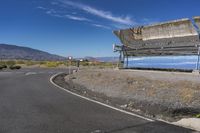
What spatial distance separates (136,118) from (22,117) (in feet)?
11.2

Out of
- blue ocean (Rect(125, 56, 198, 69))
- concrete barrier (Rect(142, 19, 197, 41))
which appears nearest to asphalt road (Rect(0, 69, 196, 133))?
blue ocean (Rect(125, 56, 198, 69))

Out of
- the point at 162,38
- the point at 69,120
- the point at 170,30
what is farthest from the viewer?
the point at 162,38

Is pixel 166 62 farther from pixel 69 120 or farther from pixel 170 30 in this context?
pixel 69 120

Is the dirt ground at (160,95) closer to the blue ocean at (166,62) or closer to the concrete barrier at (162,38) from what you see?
the blue ocean at (166,62)

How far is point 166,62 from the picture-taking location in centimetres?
2497

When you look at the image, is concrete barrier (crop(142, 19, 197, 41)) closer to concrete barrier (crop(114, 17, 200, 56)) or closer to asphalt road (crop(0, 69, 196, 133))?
concrete barrier (crop(114, 17, 200, 56))

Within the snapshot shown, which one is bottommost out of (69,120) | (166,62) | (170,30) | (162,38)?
(69,120)

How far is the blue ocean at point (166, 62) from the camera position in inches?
885

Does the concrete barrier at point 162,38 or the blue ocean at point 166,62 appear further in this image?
the concrete barrier at point 162,38

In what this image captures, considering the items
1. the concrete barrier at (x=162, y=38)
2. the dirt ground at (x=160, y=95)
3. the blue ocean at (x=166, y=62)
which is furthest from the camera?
the concrete barrier at (x=162, y=38)

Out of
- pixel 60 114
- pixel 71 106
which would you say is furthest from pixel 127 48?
pixel 60 114

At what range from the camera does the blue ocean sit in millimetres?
22491

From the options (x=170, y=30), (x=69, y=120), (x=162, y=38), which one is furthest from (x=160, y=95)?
(x=162, y=38)

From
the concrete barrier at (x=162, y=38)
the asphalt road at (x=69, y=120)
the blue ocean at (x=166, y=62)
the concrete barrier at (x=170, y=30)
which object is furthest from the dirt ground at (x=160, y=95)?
the concrete barrier at (x=170, y=30)
